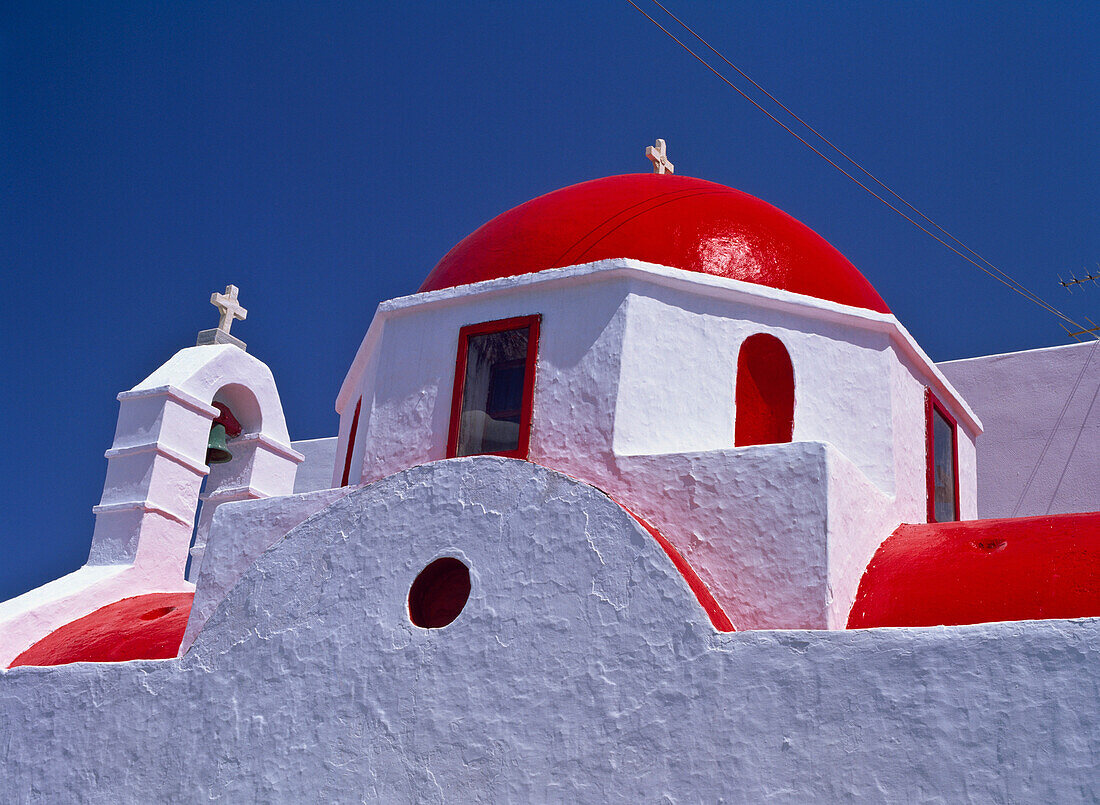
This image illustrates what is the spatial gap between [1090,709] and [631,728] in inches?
77.2

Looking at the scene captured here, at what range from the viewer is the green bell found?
378 inches

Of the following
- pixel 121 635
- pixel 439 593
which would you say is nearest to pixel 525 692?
pixel 439 593

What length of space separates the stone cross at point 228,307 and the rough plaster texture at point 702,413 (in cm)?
272

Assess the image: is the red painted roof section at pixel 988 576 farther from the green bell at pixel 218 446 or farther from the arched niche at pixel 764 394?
the green bell at pixel 218 446

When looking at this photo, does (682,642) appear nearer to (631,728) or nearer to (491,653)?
(631,728)

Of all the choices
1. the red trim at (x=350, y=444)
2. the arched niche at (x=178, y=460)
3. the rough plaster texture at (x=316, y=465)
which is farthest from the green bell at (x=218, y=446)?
the rough plaster texture at (x=316, y=465)

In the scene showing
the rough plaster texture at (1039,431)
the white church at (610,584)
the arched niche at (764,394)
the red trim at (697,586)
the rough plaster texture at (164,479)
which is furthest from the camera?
the rough plaster texture at (1039,431)

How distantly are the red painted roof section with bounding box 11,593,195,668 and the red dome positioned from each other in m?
2.90

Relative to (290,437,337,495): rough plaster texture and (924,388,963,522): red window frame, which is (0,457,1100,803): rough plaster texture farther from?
(290,437,337,495): rough plaster texture

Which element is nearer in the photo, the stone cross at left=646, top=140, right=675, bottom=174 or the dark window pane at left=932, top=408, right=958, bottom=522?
the dark window pane at left=932, top=408, right=958, bottom=522

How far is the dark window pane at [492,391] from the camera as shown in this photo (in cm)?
721

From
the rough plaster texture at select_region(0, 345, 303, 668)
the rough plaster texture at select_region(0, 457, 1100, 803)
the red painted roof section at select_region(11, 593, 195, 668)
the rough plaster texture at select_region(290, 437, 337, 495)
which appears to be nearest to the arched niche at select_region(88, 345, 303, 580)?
the rough plaster texture at select_region(0, 345, 303, 668)

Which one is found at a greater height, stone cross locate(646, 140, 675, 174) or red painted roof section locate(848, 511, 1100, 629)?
stone cross locate(646, 140, 675, 174)

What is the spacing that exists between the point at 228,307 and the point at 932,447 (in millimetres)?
6058
